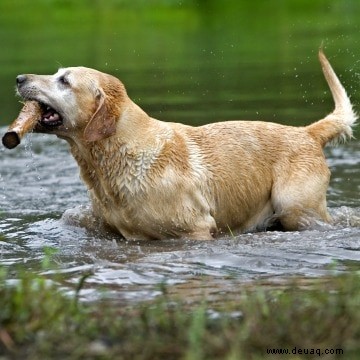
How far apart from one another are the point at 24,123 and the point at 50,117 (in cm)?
30

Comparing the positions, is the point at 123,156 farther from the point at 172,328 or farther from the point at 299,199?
the point at 172,328

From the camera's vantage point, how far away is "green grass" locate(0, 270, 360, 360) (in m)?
4.97

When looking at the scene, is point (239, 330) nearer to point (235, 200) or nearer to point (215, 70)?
point (235, 200)

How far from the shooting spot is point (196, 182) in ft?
28.8

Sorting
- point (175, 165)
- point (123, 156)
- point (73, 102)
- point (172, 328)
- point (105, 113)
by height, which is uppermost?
point (73, 102)

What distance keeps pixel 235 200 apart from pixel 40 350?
4.34 metres

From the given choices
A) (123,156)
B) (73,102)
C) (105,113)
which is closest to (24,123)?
(73,102)

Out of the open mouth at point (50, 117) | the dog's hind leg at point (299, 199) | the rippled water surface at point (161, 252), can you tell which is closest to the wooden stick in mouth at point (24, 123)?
the open mouth at point (50, 117)

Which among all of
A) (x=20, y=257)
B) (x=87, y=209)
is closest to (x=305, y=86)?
(x=87, y=209)

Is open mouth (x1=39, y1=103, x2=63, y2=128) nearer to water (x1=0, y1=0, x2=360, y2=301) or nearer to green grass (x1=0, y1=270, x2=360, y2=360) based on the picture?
water (x1=0, y1=0, x2=360, y2=301)

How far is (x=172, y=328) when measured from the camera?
5.23 metres

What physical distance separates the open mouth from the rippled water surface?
1067 millimetres

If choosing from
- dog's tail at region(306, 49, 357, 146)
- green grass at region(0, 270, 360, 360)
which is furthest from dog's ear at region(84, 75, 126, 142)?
green grass at region(0, 270, 360, 360)

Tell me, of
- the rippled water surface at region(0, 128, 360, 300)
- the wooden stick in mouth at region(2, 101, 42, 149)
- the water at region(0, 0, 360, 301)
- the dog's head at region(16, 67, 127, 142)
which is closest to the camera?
the rippled water surface at region(0, 128, 360, 300)
